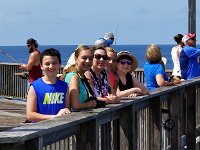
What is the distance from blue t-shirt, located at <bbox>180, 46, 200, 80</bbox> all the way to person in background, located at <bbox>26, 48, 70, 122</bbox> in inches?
203

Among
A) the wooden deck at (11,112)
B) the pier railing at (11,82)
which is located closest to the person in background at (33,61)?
the wooden deck at (11,112)

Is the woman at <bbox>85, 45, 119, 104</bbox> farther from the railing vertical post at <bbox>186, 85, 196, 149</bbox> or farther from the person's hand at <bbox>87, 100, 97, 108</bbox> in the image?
the railing vertical post at <bbox>186, 85, 196, 149</bbox>

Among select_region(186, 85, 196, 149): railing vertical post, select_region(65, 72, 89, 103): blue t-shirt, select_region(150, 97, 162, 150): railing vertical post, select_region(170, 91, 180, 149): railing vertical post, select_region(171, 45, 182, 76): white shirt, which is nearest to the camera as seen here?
select_region(65, 72, 89, 103): blue t-shirt

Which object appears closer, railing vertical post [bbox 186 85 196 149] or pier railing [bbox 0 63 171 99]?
railing vertical post [bbox 186 85 196 149]

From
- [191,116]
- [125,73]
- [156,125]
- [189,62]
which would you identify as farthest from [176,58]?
A: [125,73]

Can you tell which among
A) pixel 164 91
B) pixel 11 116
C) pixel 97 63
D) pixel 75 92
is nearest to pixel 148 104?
pixel 164 91

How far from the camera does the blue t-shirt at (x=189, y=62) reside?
992cm

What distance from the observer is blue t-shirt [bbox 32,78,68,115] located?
4.82 metres

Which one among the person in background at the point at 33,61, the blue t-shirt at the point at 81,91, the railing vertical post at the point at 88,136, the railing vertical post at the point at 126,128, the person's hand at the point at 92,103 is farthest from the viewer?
the person in background at the point at 33,61

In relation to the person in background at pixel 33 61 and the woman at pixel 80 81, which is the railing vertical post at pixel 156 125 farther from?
the person in background at pixel 33 61

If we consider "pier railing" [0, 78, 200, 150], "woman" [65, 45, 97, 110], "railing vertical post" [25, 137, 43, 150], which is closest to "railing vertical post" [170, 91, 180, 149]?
"pier railing" [0, 78, 200, 150]

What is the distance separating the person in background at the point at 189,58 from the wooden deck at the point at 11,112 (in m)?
3.45

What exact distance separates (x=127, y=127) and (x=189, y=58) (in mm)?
4562

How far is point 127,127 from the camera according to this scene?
5773 mm
